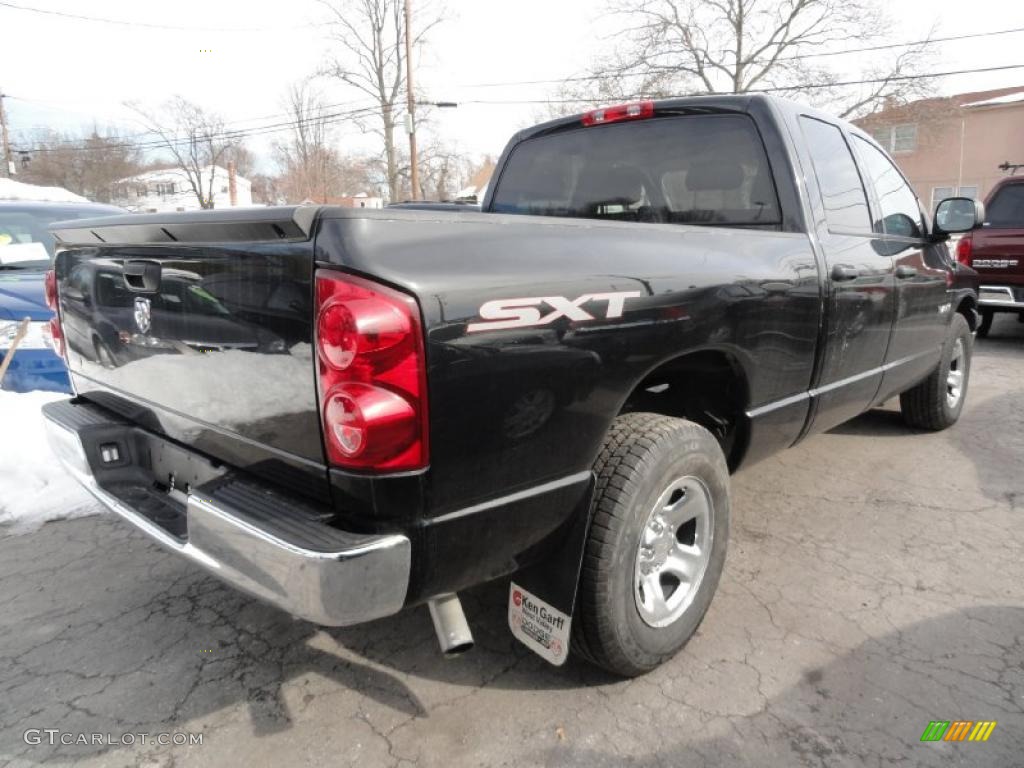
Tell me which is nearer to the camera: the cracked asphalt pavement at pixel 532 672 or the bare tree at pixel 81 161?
the cracked asphalt pavement at pixel 532 672

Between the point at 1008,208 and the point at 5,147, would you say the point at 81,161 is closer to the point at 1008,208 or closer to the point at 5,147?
the point at 5,147

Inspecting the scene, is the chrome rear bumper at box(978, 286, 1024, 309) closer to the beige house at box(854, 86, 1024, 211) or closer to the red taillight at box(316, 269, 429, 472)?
the red taillight at box(316, 269, 429, 472)

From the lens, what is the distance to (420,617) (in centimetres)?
269

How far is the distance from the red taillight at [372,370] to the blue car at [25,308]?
3718 millimetres

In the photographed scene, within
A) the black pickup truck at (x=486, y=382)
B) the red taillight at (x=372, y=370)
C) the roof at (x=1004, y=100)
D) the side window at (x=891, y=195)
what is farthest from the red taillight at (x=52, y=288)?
the roof at (x=1004, y=100)

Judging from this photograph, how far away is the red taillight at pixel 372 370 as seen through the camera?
4.72 ft

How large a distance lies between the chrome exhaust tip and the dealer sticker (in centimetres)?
31

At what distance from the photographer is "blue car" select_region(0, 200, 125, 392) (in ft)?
15.5

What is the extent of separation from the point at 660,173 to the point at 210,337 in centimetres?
220

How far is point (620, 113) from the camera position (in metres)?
3.27

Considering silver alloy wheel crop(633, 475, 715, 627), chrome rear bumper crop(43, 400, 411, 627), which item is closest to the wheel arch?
silver alloy wheel crop(633, 475, 715, 627)

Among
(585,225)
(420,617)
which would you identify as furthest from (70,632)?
(585,225)

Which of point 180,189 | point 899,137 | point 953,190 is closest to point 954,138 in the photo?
point 899,137

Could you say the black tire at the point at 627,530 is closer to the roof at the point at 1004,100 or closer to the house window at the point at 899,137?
the house window at the point at 899,137
